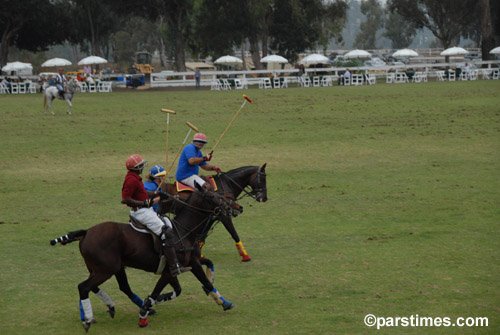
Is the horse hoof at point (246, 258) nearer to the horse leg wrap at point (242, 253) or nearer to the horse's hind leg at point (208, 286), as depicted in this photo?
the horse leg wrap at point (242, 253)

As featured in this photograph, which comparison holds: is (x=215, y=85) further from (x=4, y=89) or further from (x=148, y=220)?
(x=148, y=220)

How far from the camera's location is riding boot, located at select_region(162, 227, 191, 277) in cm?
998

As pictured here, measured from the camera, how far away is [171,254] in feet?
32.9

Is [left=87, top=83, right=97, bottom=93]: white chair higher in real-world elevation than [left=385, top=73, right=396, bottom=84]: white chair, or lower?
lower

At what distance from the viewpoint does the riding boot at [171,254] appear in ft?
32.8

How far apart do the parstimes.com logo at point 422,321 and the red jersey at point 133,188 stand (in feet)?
12.2

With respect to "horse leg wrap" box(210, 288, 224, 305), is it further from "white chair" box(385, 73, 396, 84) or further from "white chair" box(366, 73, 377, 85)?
"white chair" box(385, 73, 396, 84)

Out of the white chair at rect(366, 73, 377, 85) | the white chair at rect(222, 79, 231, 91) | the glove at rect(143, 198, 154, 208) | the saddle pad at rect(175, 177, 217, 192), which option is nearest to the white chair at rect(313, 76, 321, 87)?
the white chair at rect(366, 73, 377, 85)

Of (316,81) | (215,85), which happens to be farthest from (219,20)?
(316,81)

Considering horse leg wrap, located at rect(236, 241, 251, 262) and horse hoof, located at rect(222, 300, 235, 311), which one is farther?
horse leg wrap, located at rect(236, 241, 251, 262)

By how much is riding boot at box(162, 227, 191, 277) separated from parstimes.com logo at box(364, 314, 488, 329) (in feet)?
9.06

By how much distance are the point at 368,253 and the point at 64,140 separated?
758 inches

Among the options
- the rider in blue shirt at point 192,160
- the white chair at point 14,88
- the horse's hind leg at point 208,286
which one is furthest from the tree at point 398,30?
the horse's hind leg at point 208,286

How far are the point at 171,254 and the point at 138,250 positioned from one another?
474mm
